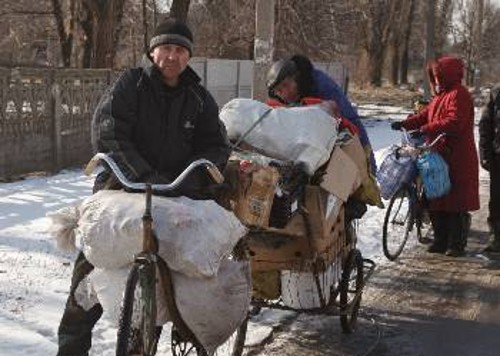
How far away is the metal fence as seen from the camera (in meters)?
11.0

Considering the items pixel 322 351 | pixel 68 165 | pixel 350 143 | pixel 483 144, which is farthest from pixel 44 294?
pixel 68 165

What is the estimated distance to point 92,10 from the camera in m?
17.9

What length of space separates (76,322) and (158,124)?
997mm

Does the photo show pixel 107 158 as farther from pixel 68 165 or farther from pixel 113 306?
pixel 68 165

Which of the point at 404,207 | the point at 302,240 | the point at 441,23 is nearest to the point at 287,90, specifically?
the point at 302,240

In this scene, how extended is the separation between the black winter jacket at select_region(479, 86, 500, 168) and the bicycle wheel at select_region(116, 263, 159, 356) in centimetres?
548

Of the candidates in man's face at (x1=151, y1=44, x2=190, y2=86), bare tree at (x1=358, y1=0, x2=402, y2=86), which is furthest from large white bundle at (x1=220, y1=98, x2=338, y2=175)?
bare tree at (x1=358, y1=0, x2=402, y2=86)

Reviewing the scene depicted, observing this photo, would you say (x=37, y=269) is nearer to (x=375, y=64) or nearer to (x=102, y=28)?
(x=102, y=28)

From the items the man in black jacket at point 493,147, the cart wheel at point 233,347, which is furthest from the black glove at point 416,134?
the cart wheel at point 233,347

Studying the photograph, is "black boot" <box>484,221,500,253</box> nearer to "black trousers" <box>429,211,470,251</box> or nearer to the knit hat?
"black trousers" <box>429,211,470,251</box>

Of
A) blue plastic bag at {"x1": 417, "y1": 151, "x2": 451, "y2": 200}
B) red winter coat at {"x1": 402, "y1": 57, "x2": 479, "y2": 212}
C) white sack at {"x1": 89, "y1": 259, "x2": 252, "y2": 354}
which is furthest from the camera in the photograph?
blue plastic bag at {"x1": 417, "y1": 151, "x2": 451, "y2": 200}

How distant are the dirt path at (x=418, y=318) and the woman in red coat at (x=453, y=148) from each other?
315 millimetres

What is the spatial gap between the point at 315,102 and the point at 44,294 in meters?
2.26

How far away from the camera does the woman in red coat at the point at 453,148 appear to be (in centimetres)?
768
